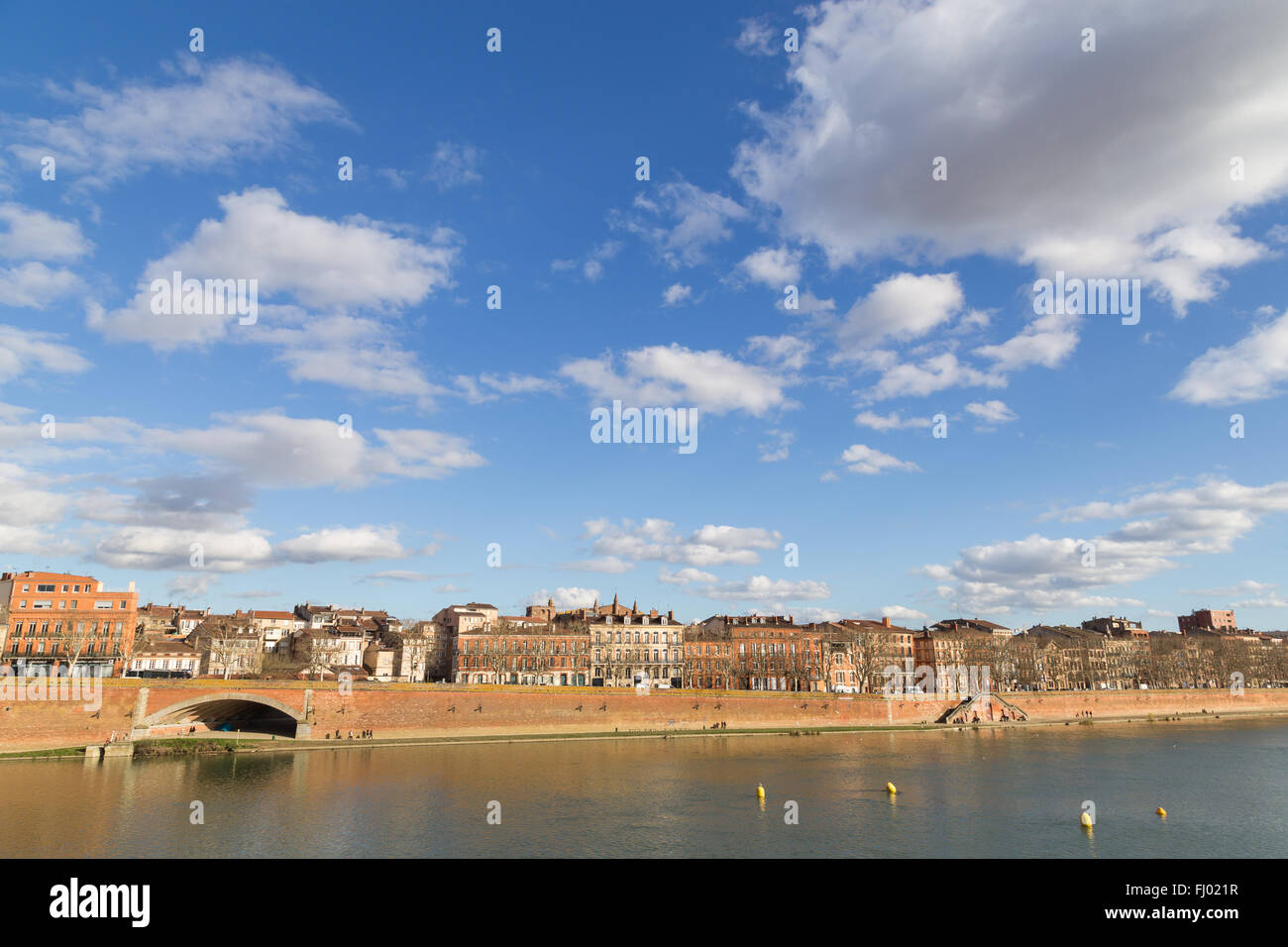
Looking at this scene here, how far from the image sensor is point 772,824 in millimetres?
38219

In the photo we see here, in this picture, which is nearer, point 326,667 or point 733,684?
point 326,667

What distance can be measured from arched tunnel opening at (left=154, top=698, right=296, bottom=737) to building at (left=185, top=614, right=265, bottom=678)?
20620 mm

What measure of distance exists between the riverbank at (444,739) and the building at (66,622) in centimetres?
2536

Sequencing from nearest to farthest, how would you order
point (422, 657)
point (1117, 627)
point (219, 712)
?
point (219, 712), point (422, 657), point (1117, 627)

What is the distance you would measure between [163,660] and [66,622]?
19.1 m

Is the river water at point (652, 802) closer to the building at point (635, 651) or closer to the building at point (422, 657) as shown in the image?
the building at point (635, 651)

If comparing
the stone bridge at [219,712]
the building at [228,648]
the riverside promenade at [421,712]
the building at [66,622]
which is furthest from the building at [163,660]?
the riverside promenade at [421,712]

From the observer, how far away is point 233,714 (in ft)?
245

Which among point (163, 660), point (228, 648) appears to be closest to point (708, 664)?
point (228, 648)
